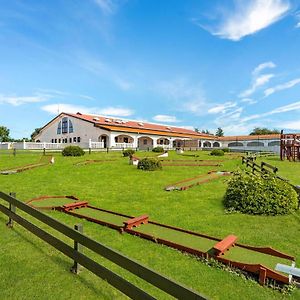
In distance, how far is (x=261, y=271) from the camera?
413 centimetres

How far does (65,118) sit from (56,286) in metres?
46.6

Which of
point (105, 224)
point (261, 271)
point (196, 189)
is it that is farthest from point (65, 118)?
point (261, 271)

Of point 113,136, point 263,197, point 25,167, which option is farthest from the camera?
point 113,136

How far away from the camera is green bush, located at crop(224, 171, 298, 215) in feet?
25.6

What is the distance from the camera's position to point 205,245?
536 cm

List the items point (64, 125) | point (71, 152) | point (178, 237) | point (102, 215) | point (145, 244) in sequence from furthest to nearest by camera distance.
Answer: point (64, 125)
point (71, 152)
point (102, 215)
point (178, 237)
point (145, 244)

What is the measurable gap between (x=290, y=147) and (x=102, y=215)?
29.3 meters

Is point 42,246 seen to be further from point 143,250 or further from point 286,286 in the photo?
point 286,286

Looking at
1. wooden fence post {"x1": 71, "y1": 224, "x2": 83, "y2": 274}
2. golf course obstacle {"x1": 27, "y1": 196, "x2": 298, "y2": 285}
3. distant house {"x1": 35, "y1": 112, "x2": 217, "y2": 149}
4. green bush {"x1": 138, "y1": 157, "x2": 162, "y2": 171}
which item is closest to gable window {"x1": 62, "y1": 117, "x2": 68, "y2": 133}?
distant house {"x1": 35, "y1": 112, "x2": 217, "y2": 149}

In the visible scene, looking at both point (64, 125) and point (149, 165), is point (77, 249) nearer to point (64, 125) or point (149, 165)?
point (149, 165)

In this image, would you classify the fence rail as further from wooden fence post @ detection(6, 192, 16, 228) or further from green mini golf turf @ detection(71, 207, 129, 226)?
green mini golf turf @ detection(71, 207, 129, 226)

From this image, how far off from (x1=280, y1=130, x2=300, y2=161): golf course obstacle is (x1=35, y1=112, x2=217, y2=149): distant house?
21.6 metres

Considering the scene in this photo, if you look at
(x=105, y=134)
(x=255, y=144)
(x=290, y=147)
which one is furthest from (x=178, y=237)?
(x=255, y=144)

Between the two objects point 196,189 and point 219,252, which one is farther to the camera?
point 196,189
